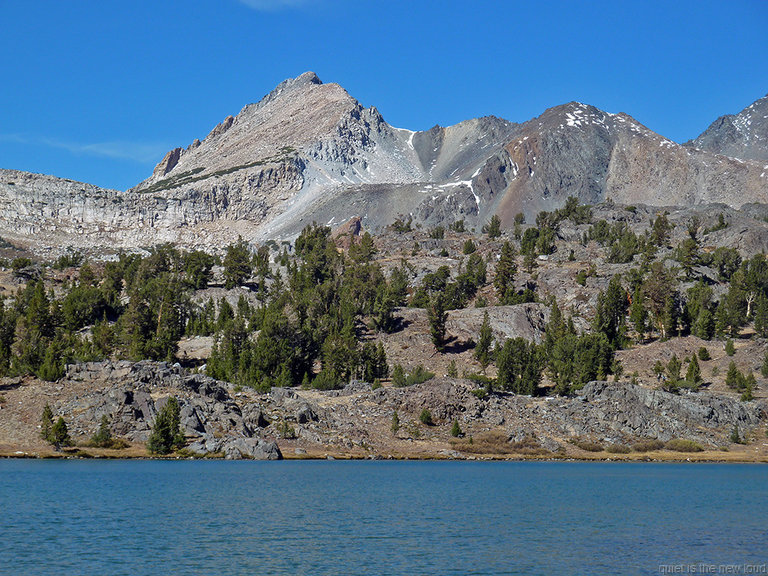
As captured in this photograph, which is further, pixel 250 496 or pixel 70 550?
pixel 250 496

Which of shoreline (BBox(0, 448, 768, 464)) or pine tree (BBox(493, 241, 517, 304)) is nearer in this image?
shoreline (BBox(0, 448, 768, 464))

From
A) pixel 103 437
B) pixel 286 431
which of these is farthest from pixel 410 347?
pixel 103 437

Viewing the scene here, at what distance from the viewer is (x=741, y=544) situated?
45.5 m

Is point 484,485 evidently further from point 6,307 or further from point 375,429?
point 6,307

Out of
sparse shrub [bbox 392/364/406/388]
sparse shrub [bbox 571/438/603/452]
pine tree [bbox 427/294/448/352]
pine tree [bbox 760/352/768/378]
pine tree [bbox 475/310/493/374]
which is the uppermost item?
pine tree [bbox 427/294/448/352]

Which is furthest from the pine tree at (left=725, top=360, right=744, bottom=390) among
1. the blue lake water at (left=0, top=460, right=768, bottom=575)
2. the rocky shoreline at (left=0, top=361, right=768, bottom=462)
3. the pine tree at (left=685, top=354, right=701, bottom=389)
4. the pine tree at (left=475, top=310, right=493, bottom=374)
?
the blue lake water at (left=0, top=460, right=768, bottom=575)

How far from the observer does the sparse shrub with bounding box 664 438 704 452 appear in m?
112

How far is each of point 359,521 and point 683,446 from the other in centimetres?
7513

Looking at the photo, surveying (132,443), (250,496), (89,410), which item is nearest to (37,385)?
(89,410)

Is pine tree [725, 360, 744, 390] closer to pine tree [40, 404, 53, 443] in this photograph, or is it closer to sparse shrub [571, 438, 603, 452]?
sparse shrub [571, 438, 603, 452]

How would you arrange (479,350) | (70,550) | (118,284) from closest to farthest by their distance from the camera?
(70,550)
(479,350)
(118,284)

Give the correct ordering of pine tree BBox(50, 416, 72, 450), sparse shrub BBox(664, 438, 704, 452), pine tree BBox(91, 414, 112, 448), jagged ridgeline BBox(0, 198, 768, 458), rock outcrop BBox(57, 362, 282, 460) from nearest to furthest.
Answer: pine tree BBox(50, 416, 72, 450) → pine tree BBox(91, 414, 112, 448) → rock outcrop BBox(57, 362, 282, 460) → jagged ridgeline BBox(0, 198, 768, 458) → sparse shrub BBox(664, 438, 704, 452)

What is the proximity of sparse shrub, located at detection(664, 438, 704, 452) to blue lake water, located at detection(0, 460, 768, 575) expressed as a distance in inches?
1057

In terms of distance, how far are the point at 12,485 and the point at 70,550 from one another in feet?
86.0
